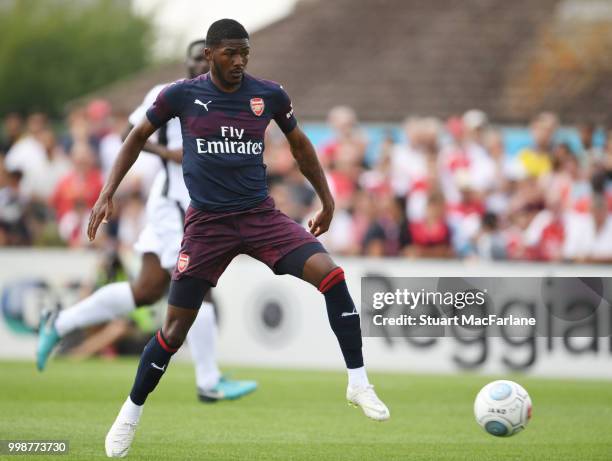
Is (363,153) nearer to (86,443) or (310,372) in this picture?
(310,372)

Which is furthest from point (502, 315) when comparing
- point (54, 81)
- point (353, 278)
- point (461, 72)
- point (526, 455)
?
point (54, 81)

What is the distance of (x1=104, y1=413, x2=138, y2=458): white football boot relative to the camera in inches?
335

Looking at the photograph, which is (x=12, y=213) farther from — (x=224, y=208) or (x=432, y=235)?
(x=224, y=208)

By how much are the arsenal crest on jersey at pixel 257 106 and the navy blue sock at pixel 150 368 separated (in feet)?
5.46

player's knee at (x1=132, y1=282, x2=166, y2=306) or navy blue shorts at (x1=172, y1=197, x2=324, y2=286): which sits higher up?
Result: navy blue shorts at (x1=172, y1=197, x2=324, y2=286)

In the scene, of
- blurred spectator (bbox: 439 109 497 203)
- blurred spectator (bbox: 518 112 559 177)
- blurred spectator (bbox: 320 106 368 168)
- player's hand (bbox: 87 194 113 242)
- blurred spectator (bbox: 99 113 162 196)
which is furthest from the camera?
blurred spectator (bbox: 99 113 162 196)

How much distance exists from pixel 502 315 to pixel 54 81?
38544mm

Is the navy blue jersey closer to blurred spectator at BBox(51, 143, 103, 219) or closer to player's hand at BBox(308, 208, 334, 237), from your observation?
player's hand at BBox(308, 208, 334, 237)

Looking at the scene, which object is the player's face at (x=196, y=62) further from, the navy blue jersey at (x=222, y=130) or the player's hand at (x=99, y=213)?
the player's hand at (x=99, y=213)

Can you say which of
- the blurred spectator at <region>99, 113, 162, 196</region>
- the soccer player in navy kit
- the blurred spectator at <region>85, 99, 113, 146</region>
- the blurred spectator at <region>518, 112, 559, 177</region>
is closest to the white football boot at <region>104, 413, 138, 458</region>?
the soccer player in navy kit

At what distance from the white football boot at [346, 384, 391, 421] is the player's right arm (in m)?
2.05

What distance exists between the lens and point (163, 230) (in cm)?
1160

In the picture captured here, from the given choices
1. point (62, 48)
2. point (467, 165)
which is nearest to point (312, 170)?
point (467, 165)

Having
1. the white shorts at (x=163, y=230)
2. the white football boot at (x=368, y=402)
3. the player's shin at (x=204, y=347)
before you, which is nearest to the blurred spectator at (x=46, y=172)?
the white shorts at (x=163, y=230)
